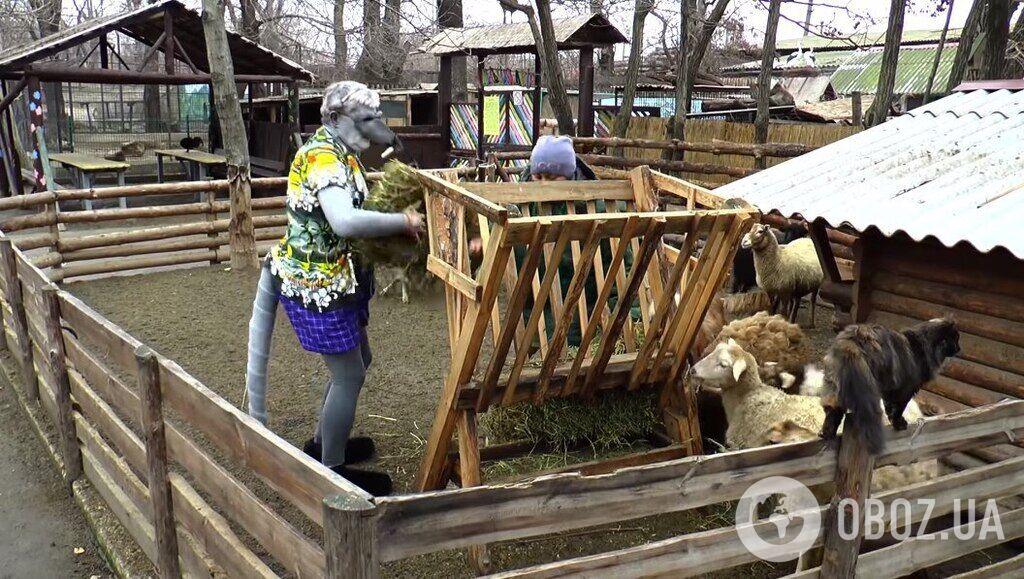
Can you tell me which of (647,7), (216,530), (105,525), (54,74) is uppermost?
(647,7)

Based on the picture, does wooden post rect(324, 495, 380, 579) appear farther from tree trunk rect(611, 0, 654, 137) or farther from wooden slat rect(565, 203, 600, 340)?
tree trunk rect(611, 0, 654, 137)

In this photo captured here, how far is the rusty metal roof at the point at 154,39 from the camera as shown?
12266mm

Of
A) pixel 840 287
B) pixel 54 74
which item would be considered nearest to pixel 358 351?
pixel 840 287

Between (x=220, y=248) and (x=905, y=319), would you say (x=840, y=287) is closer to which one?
(x=905, y=319)

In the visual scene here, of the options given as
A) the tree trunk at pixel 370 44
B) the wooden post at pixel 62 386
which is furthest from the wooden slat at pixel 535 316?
the tree trunk at pixel 370 44

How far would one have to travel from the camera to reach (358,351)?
3.85 m

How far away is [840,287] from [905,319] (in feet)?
2.97

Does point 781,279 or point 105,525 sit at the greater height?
point 781,279

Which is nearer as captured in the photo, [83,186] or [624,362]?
[624,362]

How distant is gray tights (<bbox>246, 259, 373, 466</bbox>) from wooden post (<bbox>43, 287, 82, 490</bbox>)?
1.25 meters

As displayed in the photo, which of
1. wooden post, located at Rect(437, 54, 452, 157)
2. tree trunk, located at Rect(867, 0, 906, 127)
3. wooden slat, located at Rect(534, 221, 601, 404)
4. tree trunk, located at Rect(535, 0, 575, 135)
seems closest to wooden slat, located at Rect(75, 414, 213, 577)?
wooden slat, located at Rect(534, 221, 601, 404)

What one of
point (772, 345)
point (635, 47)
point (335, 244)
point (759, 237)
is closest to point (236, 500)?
point (335, 244)

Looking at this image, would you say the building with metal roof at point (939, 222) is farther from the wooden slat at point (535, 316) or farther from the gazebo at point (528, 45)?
the gazebo at point (528, 45)

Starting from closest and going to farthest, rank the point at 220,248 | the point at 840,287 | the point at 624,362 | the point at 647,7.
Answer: the point at 624,362, the point at 840,287, the point at 220,248, the point at 647,7
